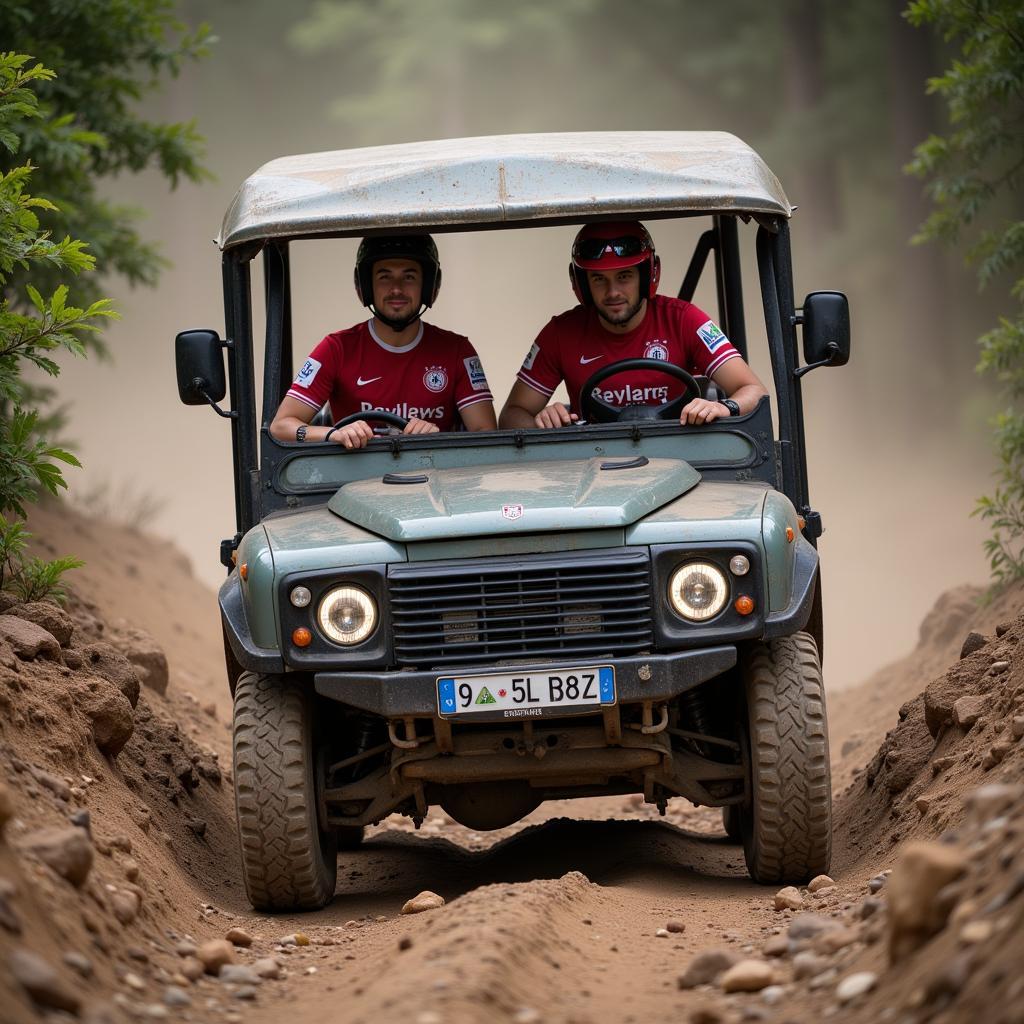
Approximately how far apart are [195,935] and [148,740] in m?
2.32

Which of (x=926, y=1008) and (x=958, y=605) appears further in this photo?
(x=958, y=605)

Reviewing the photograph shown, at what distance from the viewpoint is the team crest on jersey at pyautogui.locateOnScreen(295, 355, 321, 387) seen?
22.1ft

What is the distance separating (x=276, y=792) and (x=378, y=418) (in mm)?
1623

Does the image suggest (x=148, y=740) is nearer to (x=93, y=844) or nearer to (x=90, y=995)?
(x=93, y=844)

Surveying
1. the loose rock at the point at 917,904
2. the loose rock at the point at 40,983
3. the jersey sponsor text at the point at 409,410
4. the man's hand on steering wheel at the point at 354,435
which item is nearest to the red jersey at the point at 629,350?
the jersey sponsor text at the point at 409,410

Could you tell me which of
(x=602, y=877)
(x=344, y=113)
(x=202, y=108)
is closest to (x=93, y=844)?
(x=602, y=877)

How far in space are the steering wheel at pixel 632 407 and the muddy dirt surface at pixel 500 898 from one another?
4.97 ft

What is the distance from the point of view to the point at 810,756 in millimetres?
5496

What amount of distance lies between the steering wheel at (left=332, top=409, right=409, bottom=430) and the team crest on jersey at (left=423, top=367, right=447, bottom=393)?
412 millimetres

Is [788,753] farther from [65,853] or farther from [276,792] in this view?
[65,853]

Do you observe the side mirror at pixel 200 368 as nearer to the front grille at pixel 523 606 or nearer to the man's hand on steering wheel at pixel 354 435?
the man's hand on steering wheel at pixel 354 435

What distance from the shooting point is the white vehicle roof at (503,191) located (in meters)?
6.27

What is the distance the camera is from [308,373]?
22.1 ft

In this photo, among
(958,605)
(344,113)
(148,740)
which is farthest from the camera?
(344,113)
